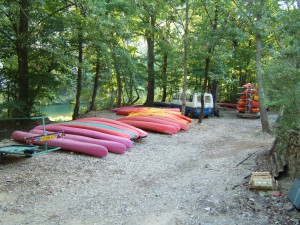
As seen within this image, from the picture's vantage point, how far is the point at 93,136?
8711 millimetres

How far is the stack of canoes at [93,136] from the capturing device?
7625 mm

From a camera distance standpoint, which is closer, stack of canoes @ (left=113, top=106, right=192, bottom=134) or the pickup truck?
stack of canoes @ (left=113, top=106, right=192, bottom=134)

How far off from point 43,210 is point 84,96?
20.1 m

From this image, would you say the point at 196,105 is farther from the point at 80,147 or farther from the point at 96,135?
the point at 80,147

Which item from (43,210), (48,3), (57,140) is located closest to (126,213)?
(43,210)

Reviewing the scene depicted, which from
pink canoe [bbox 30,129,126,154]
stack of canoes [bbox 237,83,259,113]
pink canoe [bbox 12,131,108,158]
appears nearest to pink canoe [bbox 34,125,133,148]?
pink canoe [bbox 30,129,126,154]

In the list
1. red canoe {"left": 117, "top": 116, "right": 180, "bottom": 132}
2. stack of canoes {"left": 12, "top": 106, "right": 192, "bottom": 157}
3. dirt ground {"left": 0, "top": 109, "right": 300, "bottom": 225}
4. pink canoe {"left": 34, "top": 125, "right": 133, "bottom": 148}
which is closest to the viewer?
dirt ground {"left": 0, "top": 109, "right": 300, "bottom": 225}

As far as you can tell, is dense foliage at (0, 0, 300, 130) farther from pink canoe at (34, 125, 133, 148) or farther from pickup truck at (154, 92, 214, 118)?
pink canoe at (34, 125, 133, 148)

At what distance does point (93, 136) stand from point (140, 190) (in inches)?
143

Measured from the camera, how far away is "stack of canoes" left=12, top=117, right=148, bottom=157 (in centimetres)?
762

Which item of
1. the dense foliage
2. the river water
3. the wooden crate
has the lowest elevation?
the river water

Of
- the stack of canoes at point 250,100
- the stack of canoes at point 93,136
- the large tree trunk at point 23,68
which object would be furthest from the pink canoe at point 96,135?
the stack of canoes at point 250,100

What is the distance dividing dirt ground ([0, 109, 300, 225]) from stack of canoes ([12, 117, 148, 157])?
8.4 inches

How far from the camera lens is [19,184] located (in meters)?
5.48
